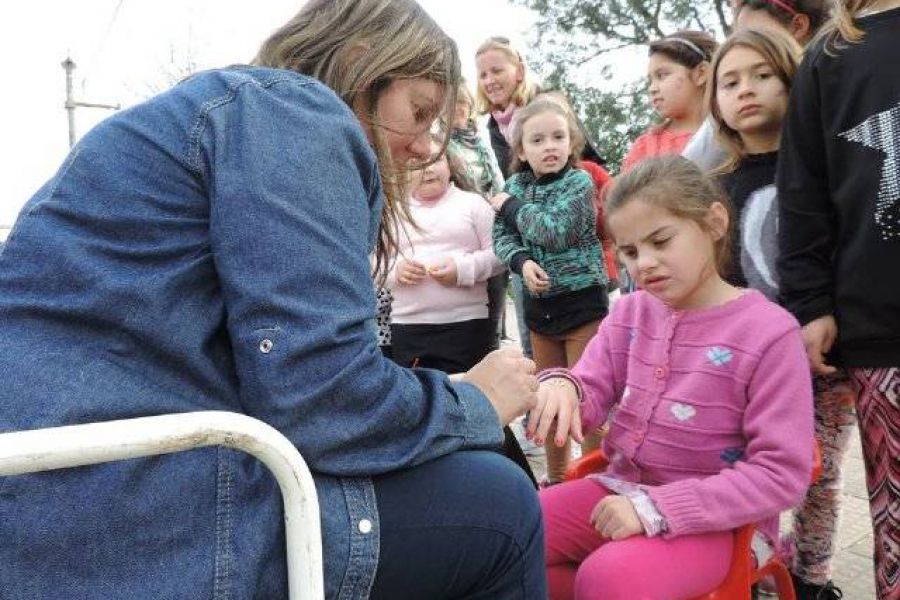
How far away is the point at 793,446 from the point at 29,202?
134cm

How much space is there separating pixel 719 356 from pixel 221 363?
1.00 m

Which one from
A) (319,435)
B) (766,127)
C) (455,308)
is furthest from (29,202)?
(455,308)

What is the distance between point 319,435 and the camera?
3.11 ft

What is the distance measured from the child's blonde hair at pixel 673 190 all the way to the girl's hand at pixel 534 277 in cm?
111

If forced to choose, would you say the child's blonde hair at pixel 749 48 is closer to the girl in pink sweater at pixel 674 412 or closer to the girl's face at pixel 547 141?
the girl in pink sweater at pixel 674 412

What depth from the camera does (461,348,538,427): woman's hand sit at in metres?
1.22

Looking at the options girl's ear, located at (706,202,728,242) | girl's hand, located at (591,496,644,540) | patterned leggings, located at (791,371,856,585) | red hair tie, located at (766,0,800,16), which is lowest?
patterned leggings, located at (791,371,856,585)

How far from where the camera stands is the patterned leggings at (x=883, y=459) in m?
1.58

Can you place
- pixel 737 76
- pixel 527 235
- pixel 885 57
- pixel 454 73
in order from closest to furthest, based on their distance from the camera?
pixel 454 73
pixel 885 57
pixel 737 76
pixel 527 235

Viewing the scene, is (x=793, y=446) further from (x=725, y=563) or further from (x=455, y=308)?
(x=455, y=308)

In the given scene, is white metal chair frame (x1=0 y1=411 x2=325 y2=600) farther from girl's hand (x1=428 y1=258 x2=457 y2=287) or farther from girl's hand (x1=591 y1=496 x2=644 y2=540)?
girl's hand (x1=428 y1=258 x2=457 y2=287)

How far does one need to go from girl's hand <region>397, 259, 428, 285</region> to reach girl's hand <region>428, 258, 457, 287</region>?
0.04 m

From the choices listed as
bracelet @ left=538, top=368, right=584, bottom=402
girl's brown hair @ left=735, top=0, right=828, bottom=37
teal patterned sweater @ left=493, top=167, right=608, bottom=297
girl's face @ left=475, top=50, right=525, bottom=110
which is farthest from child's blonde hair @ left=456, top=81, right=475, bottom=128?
bracelet @ left=538, top=368, right=584, bottom=402

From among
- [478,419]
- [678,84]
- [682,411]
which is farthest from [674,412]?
[678,84]
